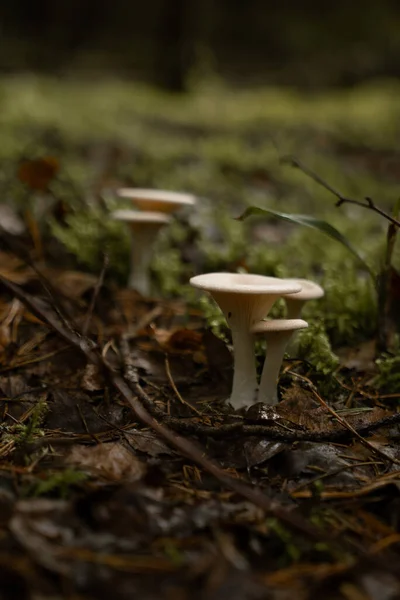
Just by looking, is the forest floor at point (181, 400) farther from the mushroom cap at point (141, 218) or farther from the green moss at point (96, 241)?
the mushroom cap at point (141, 218)

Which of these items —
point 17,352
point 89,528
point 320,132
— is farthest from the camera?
point 320,132

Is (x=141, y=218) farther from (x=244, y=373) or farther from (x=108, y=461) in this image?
(x=108, y=461)

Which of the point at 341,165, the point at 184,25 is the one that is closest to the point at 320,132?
the point at 341,165

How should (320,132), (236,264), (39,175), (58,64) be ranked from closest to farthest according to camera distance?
(236,264)
(39,175)
(320,132)
(58,64)

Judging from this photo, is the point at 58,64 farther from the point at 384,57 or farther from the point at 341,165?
the point at 341,165

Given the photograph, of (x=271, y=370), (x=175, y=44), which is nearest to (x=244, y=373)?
(x=271, y=370)

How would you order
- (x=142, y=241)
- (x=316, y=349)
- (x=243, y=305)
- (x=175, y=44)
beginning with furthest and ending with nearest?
(x=175, y=44) → (x=142, y=241) → (x=316, y=349) → (x=243, y=305)
